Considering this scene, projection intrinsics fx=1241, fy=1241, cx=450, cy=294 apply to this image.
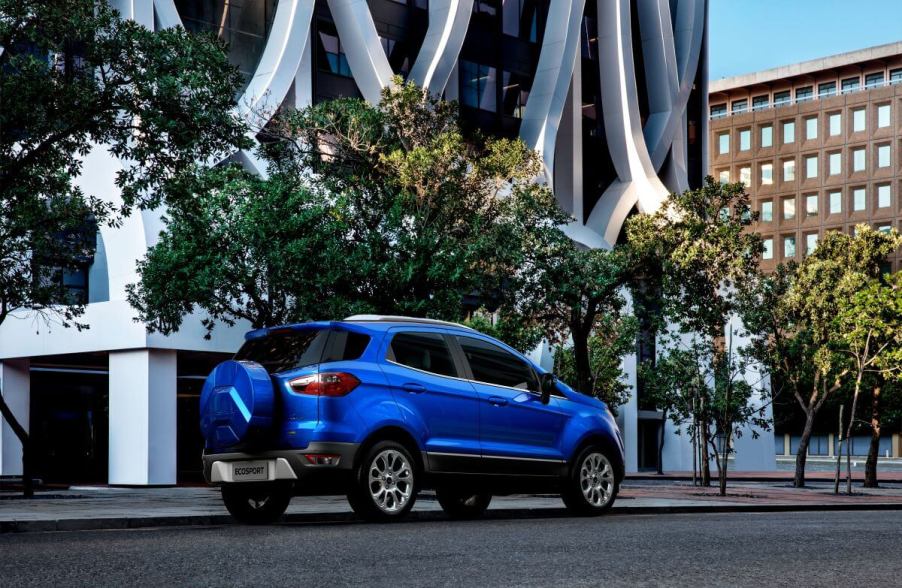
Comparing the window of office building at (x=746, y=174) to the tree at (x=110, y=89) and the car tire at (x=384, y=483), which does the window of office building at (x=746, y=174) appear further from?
the car tire at (x=384, y=483)

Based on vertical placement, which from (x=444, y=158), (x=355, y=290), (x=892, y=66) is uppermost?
(x=892, y=66)

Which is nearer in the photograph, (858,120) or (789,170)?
(858,120)

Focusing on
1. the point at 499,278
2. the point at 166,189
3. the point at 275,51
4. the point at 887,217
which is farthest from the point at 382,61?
the point at 887,217

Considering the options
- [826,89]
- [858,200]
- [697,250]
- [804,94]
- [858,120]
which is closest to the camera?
[697,250]

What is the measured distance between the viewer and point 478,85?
4344 centimetres

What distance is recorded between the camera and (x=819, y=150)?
8981 cm

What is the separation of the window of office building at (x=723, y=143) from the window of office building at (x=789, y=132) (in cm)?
451

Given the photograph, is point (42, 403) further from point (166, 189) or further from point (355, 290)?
point (166, 189)

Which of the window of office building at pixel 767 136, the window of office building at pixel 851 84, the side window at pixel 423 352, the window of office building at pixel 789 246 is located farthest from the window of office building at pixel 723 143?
the side window at pixel 423 352

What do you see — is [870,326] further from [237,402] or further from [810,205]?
[810,205]

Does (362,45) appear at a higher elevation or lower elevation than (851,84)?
lower

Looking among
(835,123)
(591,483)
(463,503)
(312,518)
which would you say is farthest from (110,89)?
(835,123)

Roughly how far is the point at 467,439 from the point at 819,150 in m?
83.0

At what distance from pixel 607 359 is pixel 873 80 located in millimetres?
55966
